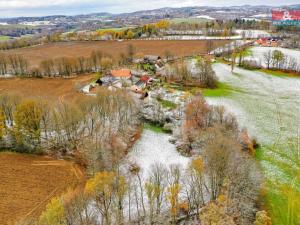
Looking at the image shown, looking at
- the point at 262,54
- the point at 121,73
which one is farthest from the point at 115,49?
the point at 262,54

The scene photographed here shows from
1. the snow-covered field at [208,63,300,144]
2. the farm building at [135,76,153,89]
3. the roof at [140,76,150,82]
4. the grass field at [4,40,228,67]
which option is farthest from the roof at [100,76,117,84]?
the grass field at [4,40,228,67]

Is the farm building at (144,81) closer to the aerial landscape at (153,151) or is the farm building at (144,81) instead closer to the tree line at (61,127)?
the aerial landscape at (153,151)

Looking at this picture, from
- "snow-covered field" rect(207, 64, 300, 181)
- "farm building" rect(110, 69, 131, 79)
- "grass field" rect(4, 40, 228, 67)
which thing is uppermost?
"grass field" rect(4, 40, 228, 67)

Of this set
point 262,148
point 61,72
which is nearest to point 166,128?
point 262,148

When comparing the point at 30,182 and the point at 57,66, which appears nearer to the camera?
the point at 30,182

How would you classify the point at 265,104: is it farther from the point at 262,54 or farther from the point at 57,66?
the point at 57,66

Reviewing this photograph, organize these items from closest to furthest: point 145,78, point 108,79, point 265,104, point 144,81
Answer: point 265,104 → point 144,81 → point 108,79 → point 145,78

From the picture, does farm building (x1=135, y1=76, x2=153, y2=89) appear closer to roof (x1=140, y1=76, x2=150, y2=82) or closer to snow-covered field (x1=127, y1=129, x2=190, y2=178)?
roof (x1=140, y1=76, x2=150, y2=82)
